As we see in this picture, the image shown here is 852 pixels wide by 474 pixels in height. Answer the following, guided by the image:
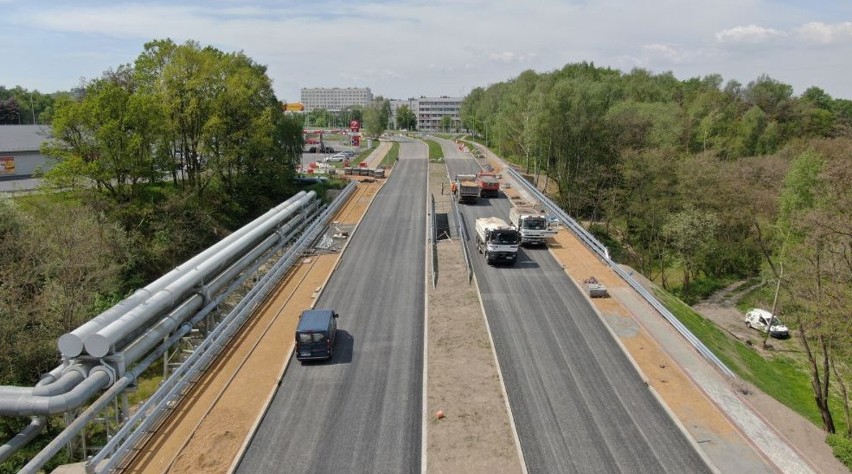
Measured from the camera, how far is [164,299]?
23391 mm

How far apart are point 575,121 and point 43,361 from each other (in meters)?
52.1

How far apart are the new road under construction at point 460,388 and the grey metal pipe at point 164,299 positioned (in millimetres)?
154

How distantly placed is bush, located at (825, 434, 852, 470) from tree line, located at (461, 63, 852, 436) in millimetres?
6221

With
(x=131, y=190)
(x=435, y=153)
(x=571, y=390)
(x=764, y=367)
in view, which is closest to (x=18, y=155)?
(x=131, y=190)

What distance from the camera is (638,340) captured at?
2569 cm

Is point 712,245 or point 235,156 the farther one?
point 235,156

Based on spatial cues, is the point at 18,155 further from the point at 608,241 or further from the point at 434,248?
the point at 608,241

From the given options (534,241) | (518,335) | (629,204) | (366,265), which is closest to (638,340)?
(518,335)

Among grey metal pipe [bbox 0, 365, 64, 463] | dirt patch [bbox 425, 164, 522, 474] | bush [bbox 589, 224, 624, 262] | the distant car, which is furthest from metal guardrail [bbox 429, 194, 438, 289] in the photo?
the distant car

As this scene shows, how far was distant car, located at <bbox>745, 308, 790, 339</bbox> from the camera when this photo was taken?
42062 mm

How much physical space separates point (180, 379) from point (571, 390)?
15.6 meters

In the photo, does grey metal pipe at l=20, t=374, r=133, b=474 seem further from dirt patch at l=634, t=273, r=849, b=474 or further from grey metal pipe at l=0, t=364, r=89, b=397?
dirt patch at l=634, t=273, r=849, b=474

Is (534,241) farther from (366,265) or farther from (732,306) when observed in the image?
(732,306)

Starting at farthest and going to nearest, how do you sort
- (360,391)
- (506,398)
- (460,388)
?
(360,391), (460,388), (506,398)
